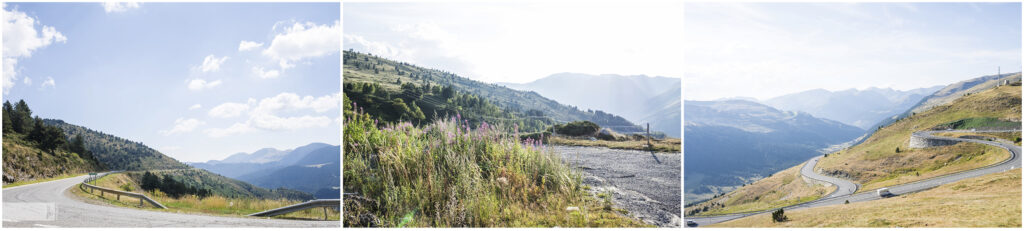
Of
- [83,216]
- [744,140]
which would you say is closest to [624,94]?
[83,216]

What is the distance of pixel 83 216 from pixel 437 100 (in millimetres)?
3814

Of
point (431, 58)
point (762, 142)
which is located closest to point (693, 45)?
point (431, 58)

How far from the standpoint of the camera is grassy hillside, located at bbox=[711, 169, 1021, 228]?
174 inches

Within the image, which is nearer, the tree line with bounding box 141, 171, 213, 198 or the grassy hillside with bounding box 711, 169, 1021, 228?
the grassy hillside with bounding box 711, 169, 1021, 228

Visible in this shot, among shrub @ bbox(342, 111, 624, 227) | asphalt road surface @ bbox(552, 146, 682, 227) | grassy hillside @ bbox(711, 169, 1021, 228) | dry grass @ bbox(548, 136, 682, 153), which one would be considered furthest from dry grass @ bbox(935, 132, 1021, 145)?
shrub @ bbox(342, 111, 624, 227)

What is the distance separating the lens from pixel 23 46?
4.94 meters

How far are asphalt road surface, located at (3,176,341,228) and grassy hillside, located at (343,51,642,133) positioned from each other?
4.12ft

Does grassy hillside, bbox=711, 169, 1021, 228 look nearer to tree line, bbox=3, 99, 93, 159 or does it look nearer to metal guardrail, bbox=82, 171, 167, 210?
metal guardrail, bbox=82, 171, 167, 210

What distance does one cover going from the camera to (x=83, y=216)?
4.59 meters

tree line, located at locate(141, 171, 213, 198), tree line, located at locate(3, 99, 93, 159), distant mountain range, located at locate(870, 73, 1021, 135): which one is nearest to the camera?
tree line, located at locate(3, 99, 93, 159)

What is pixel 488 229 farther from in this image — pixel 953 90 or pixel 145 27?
pixel 953 90

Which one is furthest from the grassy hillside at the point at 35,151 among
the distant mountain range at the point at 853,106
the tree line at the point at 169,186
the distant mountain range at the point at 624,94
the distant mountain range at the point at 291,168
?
the distant mountain range at the point at 853,106

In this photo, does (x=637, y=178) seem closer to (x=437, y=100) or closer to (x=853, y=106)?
(x=437, y=100)

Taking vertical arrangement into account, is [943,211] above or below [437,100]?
below
